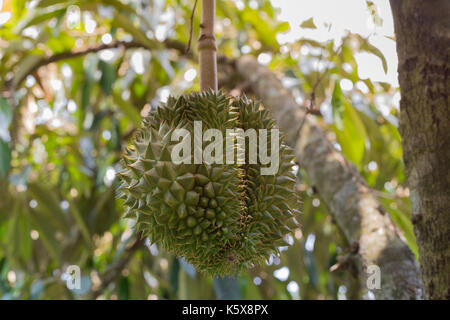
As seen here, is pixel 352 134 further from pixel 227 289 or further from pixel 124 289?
pixel 124 289

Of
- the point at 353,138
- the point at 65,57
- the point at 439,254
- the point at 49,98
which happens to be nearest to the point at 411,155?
the point at 439,254

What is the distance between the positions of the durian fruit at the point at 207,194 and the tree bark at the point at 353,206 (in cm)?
36

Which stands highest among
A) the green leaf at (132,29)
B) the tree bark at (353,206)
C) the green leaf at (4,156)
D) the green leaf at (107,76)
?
the green leaf at (132,29)

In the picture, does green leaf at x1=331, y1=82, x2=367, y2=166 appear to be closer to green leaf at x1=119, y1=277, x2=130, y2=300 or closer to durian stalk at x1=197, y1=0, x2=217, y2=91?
durian stalk at x1=197, y1=0, x2=217, y2=91

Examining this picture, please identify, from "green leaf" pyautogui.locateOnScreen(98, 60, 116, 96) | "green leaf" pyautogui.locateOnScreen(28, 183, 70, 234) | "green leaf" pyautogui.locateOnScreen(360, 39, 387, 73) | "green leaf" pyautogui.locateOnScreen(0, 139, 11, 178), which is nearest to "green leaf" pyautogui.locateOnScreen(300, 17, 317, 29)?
"green leaf" pyautogui.locateOnScreen(360, 39, 387, 73)

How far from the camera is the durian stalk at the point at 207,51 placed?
1.23 metres

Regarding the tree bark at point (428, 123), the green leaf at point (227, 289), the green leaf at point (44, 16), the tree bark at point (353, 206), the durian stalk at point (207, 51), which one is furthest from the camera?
the green leaf at point (44, 16)

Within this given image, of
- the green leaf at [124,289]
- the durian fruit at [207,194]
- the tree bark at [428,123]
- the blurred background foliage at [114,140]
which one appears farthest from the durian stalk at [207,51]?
the green leaf at [124,289]

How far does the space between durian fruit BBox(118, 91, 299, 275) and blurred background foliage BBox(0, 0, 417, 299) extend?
4.05ft

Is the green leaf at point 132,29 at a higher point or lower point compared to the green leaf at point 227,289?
higher

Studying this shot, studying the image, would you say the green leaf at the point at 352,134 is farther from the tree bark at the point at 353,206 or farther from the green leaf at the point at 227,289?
the green leaf at the point at 227,289

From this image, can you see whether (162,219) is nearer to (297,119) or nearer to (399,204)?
(297,119)

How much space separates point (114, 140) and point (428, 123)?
7.38ft

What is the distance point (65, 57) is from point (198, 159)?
1.95 metres
